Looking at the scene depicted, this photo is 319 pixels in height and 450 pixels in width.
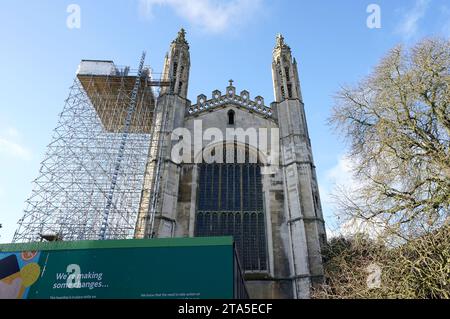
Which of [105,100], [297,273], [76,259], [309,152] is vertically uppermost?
[105,100]

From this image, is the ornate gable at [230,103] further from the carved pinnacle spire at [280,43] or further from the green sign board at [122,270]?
the green sign board at [122,270]

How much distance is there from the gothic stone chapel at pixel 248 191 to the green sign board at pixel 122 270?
5.18 meters

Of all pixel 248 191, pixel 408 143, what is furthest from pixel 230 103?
pixel 408 143

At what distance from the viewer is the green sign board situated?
7.27m

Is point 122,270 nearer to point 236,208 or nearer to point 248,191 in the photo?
point 236,208

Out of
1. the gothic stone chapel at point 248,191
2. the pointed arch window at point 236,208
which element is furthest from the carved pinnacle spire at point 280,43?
the pointed arch window at point 236,208

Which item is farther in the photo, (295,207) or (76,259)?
(295,207)

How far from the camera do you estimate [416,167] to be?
24.1ft

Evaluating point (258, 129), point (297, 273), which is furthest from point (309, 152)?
point (297, 273)

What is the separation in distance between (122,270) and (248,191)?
883 centimetres

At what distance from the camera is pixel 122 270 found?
24.8ft
